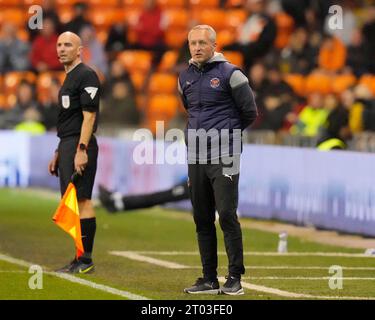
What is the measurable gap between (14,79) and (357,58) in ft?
27.9

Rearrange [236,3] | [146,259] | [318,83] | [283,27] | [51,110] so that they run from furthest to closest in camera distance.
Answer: [236,3] < [51,110] < [283,27] < [318,83] < [146,259]

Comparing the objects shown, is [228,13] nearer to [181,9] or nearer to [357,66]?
[181,9]

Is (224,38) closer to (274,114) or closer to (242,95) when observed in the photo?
(274,114)

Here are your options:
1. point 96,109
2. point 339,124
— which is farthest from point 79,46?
point 339,124

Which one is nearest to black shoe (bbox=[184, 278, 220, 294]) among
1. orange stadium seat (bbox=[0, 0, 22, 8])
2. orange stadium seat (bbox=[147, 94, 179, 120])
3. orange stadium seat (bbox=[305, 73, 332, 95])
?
orange stadium seat (bbox=[305, 73, 332, 95])

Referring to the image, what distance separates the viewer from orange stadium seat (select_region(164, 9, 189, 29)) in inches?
1047

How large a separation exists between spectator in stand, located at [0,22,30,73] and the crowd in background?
21 mm

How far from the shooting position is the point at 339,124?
19.1m

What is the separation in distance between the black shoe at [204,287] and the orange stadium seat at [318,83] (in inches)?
398

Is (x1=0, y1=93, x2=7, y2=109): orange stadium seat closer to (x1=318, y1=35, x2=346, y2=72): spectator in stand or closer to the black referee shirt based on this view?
(x1=318, y1=35, x2=346, y2=72): spectator in stand

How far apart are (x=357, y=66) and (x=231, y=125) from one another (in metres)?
11.4

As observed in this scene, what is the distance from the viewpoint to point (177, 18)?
26.6 meters

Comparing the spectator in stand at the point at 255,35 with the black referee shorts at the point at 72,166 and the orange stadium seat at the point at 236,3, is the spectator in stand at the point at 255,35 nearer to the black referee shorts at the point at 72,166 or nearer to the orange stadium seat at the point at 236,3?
the orange stadium seat at the point at 236,3

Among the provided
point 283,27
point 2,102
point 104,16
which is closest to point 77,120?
point 283,27
